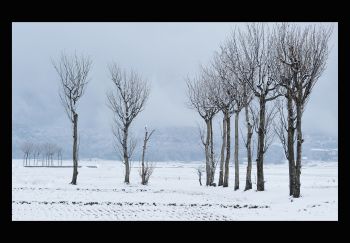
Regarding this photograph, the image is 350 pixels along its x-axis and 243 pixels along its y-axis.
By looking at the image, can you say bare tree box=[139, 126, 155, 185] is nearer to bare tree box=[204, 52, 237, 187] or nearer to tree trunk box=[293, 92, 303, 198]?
bare tree box=[204, 52, 237, 187]

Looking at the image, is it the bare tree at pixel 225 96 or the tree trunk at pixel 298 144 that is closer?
the tree trunk at pixel 298 144

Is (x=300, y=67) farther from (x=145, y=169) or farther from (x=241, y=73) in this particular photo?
(x=145, y=169)

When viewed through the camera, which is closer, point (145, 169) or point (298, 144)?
point (298, 144)

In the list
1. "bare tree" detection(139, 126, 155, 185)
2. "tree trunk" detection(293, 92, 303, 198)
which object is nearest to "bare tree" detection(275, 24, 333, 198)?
"tree trunk" detection(293, 92, 303, 198)

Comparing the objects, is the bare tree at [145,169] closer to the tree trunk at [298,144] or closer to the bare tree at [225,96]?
the bare tree at [225,96]

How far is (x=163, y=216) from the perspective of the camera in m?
16.9

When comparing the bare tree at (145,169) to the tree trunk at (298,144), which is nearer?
the tree trunk at (298,144)

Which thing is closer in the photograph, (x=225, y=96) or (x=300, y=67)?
(x=300, y=67)

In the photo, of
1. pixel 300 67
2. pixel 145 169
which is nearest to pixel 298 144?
pixel 300 67

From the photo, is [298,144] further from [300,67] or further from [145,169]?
[145,169]

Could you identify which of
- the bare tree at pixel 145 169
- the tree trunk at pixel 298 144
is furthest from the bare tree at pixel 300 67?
the bare tree at pixel 145 169

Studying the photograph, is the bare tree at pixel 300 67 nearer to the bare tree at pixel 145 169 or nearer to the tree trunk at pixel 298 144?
the tree trunk at pixel 298 144
